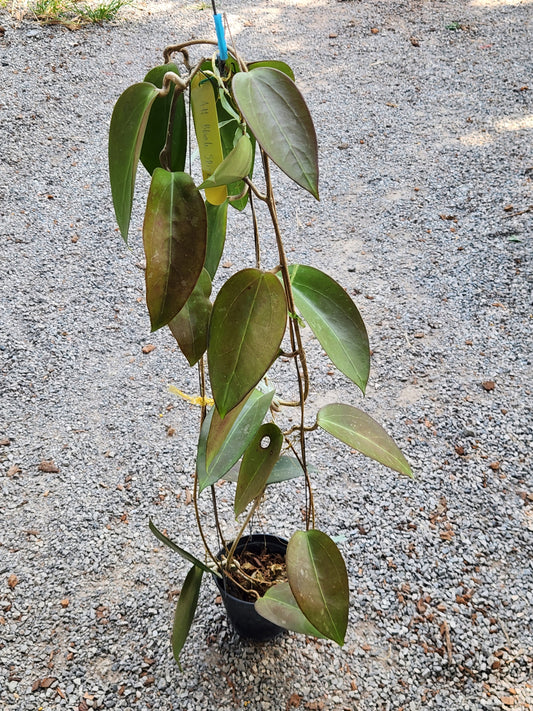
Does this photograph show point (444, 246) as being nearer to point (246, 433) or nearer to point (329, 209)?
point (329, 209)

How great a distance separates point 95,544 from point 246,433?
0.83m

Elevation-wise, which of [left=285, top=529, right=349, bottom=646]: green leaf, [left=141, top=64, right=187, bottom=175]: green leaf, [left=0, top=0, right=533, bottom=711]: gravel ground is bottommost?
[left=0, top=0, right=533, bottom=711]: gravel ground

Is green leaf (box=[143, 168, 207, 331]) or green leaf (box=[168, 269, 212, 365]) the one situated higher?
green leaf (box=[143, 168, 207, 331])

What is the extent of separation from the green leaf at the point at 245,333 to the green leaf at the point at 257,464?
0.21 meters

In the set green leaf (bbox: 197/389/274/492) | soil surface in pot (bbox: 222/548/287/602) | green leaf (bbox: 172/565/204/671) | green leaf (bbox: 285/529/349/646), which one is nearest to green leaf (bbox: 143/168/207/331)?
green leaf (bbox: 197/389/274/492)

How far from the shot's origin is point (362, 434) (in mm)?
920

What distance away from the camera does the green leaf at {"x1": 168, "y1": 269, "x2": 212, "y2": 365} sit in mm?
786

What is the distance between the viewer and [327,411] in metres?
0.95

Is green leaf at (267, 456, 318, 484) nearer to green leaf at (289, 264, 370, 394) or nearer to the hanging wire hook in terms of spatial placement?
green leaf at (289, 264, 370, 394)

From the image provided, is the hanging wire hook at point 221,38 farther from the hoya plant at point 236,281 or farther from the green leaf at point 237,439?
the green leaf at point 237,439

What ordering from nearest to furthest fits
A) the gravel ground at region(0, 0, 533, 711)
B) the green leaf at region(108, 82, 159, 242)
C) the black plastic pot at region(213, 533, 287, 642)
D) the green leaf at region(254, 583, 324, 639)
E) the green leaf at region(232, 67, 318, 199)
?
the green leaf at region(232, 67, 318, 199), the green leaf at region(108, 82, 159, 242), the green leaf at region(254, 583, 324, 639), the black plastic pot at region(213, 533, 287, 642), the gravel ground at region(0, 0, 533, 711)

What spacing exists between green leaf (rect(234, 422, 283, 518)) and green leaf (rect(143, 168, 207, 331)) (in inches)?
11.6

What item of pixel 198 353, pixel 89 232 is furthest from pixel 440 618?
pixel 89 232

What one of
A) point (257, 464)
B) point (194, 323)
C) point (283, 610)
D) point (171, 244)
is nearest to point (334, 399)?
point (283, 610)
